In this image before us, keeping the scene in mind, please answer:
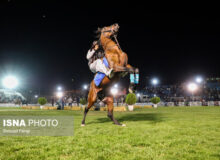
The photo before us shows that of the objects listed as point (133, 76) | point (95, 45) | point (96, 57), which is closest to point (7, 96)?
point (95, 45)

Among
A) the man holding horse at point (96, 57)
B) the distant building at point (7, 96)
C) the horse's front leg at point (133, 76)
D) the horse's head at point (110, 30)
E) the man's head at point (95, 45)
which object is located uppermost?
the horse's head at point (110, 30)

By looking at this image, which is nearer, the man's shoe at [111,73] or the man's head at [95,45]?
the man's shoe at [111,73]

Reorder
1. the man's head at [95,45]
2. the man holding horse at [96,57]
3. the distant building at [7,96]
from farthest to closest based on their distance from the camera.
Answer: the distant building at [7,96], the man's head at [95,45], the man holding horse at [96,57]

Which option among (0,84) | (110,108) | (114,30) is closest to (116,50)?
(114,30)

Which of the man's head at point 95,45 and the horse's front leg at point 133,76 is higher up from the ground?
the man's head at point 95,45

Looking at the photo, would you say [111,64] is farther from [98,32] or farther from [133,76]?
[98,32]

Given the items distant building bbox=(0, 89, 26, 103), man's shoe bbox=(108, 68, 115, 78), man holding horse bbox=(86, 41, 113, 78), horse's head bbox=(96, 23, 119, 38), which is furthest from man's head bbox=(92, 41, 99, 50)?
distant building bbox=(0, 89, 26, 103)

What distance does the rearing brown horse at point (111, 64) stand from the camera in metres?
7.22

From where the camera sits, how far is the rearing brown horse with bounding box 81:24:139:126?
7.22 meters

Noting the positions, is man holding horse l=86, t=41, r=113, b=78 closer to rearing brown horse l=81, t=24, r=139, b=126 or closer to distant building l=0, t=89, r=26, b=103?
rearing brown horse l=81, t=24, r=139, b=126

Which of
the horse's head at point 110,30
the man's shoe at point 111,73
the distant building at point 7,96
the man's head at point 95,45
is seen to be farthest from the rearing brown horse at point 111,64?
the distant building at point 7,96

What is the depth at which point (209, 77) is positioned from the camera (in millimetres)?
73438

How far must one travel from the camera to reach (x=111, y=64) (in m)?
7.28

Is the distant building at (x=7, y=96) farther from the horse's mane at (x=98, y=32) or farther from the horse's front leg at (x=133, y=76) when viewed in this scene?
the horse's front leg at (x=133, y=76)
